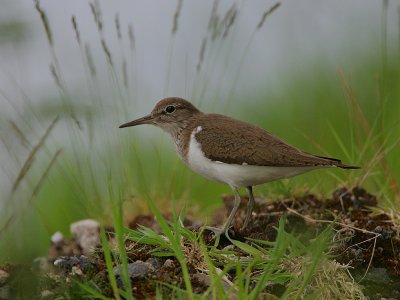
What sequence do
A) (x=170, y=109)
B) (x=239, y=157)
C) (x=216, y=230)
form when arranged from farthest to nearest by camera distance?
(x=170, y=109) → (x=239, y=157) → (x=216, y=230)

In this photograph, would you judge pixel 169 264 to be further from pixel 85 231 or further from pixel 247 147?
pixel 85 231

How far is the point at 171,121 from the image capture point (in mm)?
6715

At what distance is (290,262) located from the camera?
446cm

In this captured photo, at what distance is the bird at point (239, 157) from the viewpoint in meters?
5.58

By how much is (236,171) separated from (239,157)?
12 cm

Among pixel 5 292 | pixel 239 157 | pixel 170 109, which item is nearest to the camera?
pixel 5 292

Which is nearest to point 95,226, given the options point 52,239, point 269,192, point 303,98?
point 52,239

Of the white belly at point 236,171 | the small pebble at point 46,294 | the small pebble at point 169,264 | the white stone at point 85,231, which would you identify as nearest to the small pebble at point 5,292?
the small pebble at point 46,294

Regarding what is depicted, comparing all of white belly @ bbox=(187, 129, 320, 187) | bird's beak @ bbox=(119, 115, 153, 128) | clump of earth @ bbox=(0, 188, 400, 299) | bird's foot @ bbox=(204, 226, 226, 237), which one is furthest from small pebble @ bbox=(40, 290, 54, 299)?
bird's beak @ bbox=(119, 115, 153, 128)

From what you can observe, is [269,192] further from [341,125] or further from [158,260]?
[341,125]

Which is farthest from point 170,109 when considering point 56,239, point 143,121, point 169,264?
point 169,264

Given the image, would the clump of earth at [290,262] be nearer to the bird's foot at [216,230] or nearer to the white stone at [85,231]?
the bird's foot at [216,230]

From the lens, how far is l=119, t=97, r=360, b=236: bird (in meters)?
5.58

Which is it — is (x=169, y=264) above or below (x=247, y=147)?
below
